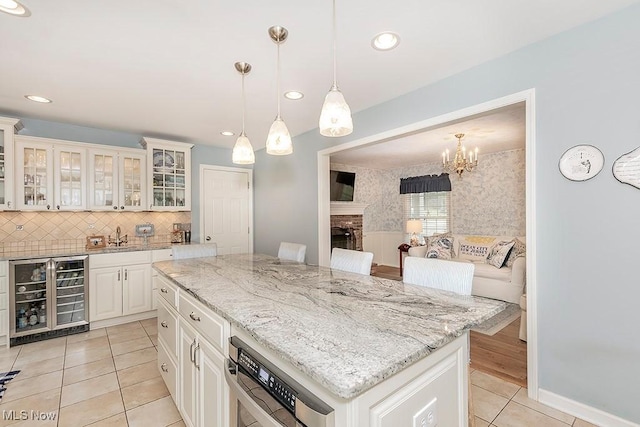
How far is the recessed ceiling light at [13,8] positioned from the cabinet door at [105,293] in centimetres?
256

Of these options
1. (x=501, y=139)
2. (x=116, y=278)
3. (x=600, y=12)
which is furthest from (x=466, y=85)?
(x=116, y=278)

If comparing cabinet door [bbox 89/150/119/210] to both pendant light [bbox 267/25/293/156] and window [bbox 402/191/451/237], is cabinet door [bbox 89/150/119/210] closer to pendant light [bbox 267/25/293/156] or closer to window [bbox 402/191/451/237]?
pendant light [bbox 267/25/293/156]

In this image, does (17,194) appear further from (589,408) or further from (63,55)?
(589,408)

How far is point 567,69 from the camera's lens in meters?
1.82

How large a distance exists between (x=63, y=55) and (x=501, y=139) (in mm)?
5053

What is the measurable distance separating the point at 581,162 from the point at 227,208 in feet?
14.1

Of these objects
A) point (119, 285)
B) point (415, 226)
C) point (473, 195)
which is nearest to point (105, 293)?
point (119, 285)

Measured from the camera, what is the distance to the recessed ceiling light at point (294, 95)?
264 cm

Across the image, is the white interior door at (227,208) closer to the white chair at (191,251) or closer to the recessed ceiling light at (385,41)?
the white chair at (191,251)

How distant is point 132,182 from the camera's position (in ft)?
12.5

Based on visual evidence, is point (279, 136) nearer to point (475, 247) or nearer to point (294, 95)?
point (294, 95)

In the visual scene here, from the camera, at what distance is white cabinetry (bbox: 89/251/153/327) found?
3283 millimetres

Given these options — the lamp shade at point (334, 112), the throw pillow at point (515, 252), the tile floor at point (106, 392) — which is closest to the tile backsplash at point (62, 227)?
the tile floor at point (106, 392)

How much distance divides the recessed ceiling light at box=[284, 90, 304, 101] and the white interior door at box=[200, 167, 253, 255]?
7.76 ft
